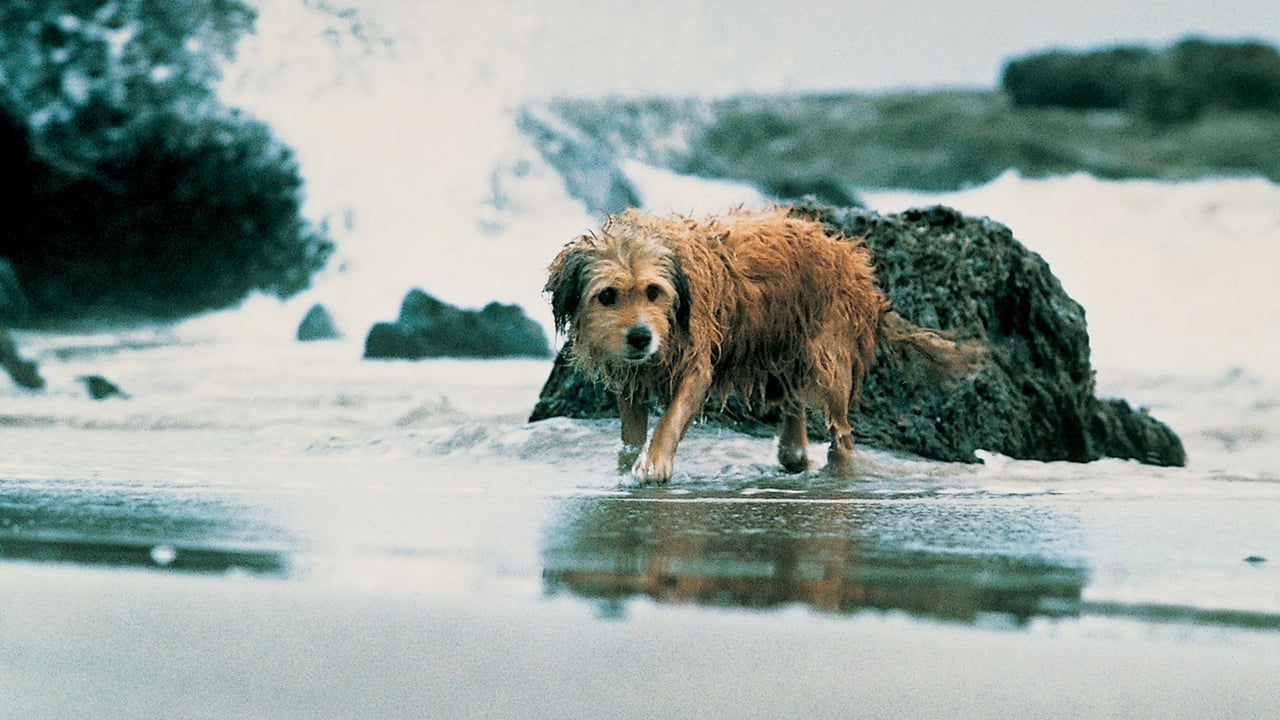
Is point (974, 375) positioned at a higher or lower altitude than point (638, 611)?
higher

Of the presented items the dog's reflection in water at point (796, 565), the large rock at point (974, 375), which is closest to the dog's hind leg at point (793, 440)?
the large rock at point (974, 375)

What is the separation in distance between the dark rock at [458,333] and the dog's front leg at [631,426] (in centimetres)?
674

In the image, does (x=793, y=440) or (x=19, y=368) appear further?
(x=19, y=368)

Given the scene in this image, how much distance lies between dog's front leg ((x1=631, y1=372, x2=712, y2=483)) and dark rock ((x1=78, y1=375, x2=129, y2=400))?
8.28 m

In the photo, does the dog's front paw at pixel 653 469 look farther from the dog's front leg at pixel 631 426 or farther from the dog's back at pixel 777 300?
the dog's back at pixel 777 300

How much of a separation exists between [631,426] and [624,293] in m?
0.73

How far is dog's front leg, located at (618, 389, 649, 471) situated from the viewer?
6207 millimetres

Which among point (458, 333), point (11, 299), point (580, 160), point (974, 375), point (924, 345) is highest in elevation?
point (580, 160)

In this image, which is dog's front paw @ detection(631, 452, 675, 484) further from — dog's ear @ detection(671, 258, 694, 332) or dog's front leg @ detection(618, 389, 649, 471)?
dog's ear @ detection(671, 258, 694, 332)

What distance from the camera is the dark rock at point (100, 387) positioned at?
12.8 meters

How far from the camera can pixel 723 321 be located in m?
6.29

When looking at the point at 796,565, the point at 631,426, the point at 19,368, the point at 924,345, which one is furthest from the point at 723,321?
the point at 19,368

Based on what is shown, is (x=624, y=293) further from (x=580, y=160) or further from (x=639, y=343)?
(x=580, y=160)

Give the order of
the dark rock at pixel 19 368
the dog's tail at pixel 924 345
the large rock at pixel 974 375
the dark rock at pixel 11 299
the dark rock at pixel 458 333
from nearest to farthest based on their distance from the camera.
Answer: the dog's tail at pixel 924 345 → the large rock at pixel 974 375 → the dark rock at pixel 458 333 → the dark rock at pixel 19 368 → the dark rock at pixel 11 299
